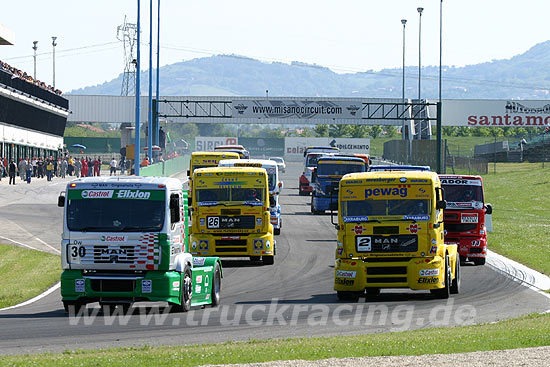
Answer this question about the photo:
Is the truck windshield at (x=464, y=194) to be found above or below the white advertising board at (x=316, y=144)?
below

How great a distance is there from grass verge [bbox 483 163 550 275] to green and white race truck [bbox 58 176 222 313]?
38.0 ft

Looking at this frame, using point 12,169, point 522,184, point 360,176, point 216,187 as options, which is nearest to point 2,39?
point 12,169

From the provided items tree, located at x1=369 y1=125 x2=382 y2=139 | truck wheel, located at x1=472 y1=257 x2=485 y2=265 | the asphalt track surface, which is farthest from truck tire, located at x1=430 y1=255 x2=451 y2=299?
tree, located at x1=369 y1=125 x2=382 y2=139

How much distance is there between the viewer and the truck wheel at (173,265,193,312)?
17.7 meters

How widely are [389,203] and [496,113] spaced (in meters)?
89.3

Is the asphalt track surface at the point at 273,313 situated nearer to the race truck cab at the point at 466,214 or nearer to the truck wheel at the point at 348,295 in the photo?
the truck wheel at the point at 348,295

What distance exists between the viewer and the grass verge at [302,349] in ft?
39.6

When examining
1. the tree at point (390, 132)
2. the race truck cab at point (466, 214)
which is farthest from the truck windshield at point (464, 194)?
the tree at point (390, 132)

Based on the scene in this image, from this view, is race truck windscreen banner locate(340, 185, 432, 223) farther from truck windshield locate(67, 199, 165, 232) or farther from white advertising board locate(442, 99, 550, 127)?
white advertising board locate(442, 99, 550, 127)

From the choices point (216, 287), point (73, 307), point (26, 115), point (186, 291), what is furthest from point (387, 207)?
point (26, 115)

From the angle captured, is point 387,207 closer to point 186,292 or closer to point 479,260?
point 186,292

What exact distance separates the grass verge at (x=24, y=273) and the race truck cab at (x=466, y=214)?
10.1m

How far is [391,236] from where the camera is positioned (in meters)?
19.6

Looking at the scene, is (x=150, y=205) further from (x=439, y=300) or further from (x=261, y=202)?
(x=261, y=202)
